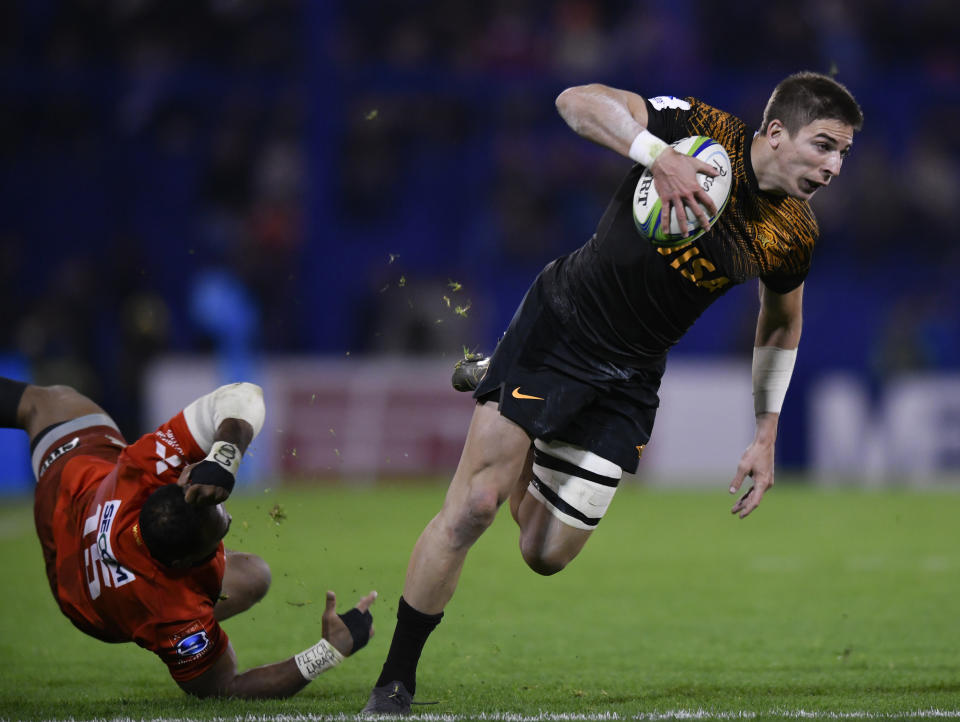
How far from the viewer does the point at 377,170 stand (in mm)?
17922

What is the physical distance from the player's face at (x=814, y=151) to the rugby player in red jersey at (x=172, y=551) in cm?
217

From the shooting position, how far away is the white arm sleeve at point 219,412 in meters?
4.99

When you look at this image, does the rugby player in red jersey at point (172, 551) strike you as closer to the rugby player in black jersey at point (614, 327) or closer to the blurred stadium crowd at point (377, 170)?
the rugby player in black jersey at point (614, 327)

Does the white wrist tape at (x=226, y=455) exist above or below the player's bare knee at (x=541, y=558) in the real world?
above

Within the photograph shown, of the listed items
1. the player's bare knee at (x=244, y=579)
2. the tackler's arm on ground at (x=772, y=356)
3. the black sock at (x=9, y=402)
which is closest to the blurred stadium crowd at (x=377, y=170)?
the black sock at (x=9, y=402)

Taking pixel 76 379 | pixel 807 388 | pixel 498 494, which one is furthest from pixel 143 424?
pixel 498 494

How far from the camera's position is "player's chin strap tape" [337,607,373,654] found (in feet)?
16.6

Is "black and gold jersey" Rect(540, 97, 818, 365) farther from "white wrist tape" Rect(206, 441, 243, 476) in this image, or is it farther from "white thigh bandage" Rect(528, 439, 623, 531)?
"white wrist tape" Rect(206, 441, 243, 476)

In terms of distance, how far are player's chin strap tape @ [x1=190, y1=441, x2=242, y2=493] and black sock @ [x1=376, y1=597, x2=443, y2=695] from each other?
2.48 feet

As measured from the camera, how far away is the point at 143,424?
584 inches

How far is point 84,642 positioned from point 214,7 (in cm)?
1319

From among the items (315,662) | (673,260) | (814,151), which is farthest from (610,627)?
(814,151)

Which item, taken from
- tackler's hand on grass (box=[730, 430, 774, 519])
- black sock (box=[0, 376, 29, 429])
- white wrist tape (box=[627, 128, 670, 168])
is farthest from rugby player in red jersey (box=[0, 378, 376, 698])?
white wrist tape (box=[627, 128, 670, 168])

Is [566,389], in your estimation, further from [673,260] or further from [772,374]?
[772,374]
